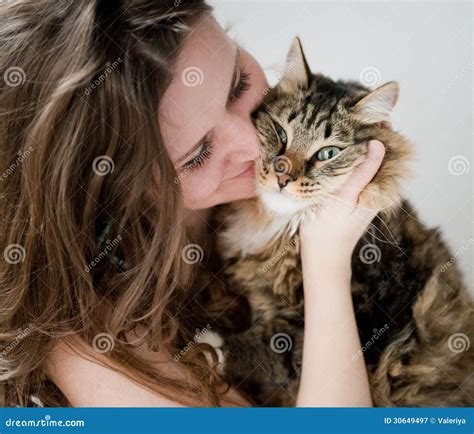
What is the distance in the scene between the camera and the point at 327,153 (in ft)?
4.42

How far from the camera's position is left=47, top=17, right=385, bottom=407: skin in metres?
1.25

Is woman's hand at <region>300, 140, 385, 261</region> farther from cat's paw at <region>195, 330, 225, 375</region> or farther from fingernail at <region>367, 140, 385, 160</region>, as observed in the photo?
cat's paw at <region>195, 330, 225, 375</region>

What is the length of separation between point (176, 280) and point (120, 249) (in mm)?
165

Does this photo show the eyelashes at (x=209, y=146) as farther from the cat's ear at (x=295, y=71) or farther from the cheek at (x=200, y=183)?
the cat's ear at (x=295, y=71)

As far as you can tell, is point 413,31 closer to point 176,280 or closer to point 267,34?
point 267,34

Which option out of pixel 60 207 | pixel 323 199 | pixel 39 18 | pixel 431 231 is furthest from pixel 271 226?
pixel 39 18

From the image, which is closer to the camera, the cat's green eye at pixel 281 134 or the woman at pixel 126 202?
the woman at pixel 126 202

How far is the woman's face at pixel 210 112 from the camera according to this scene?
1191 mm

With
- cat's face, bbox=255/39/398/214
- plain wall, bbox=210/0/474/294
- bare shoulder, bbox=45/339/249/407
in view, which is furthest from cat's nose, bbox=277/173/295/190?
bare shoulder, bbox=45/339/249/407

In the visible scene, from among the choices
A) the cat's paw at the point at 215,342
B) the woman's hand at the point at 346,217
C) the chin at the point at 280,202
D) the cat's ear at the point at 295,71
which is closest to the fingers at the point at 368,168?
the woman's hand at the point at 346,217

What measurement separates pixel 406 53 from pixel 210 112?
24.6 inches

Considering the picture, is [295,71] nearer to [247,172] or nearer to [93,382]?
[247,172]

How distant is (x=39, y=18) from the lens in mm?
1159

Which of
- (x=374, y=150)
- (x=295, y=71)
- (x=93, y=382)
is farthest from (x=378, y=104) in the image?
(x=93, y=382)
